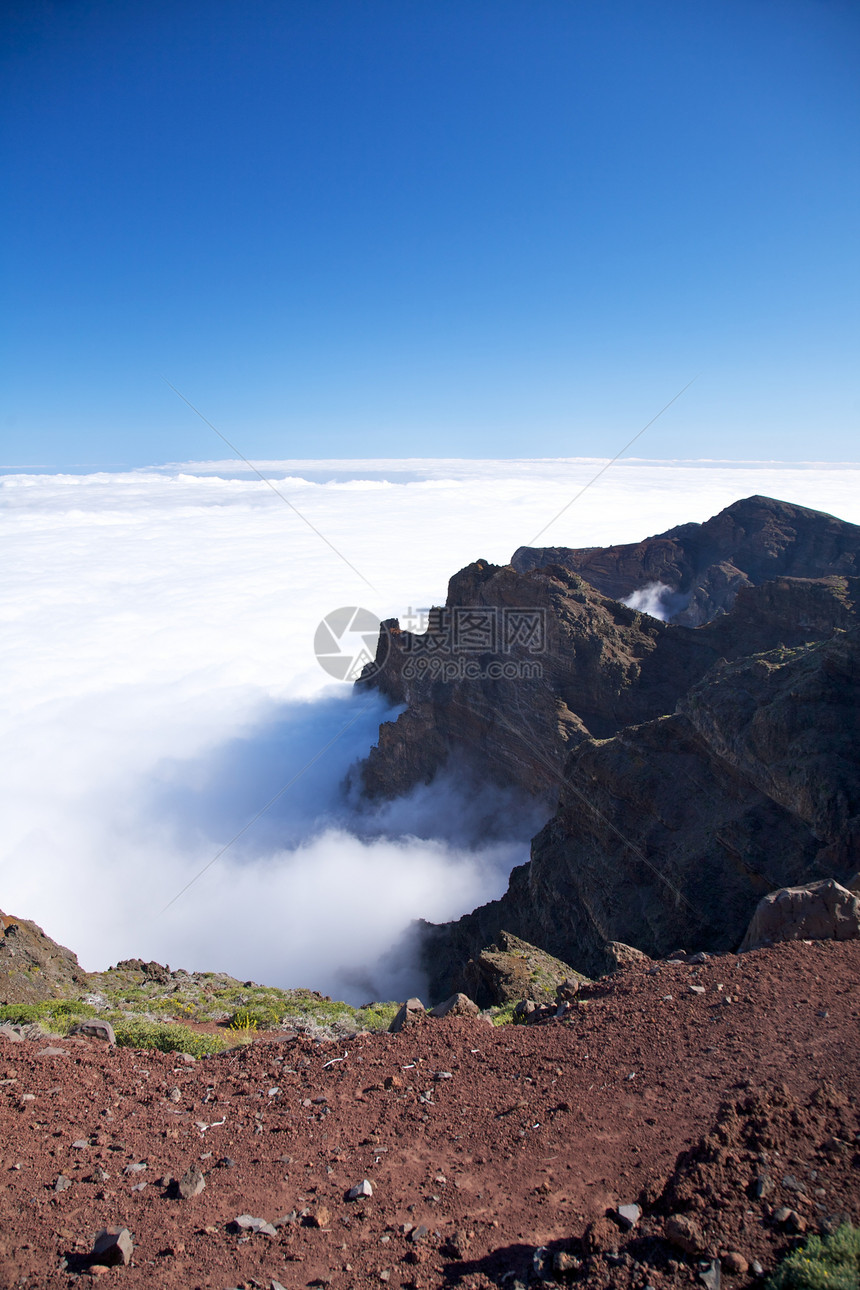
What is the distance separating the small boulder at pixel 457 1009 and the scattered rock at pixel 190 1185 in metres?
5.23

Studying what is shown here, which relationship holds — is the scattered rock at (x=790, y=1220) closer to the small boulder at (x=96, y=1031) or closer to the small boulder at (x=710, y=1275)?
the small boulder at (x=710, y=1275)

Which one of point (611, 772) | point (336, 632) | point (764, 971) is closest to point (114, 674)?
point (336, 632)

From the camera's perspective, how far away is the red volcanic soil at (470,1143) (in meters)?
4.64

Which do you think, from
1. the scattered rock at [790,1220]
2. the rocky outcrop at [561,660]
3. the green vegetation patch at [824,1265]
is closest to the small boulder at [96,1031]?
the scattered rock at [790,1220]

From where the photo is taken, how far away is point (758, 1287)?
153 inches

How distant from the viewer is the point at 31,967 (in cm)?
1408

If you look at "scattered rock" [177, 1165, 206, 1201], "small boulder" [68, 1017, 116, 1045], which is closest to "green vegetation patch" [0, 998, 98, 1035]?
"small boulder" [68, 1017, 116, 1045]

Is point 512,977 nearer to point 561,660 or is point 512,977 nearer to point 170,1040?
point 170,1040

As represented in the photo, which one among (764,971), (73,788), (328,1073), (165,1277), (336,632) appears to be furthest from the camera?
(336,632)

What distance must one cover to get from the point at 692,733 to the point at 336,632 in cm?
11305

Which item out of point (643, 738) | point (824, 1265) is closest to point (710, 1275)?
point (824, 1265)

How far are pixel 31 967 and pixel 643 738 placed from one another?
1971cm

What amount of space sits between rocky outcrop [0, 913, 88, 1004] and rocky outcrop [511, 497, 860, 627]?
46.2 metres

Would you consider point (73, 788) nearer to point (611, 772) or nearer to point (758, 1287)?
point (611, 772)
